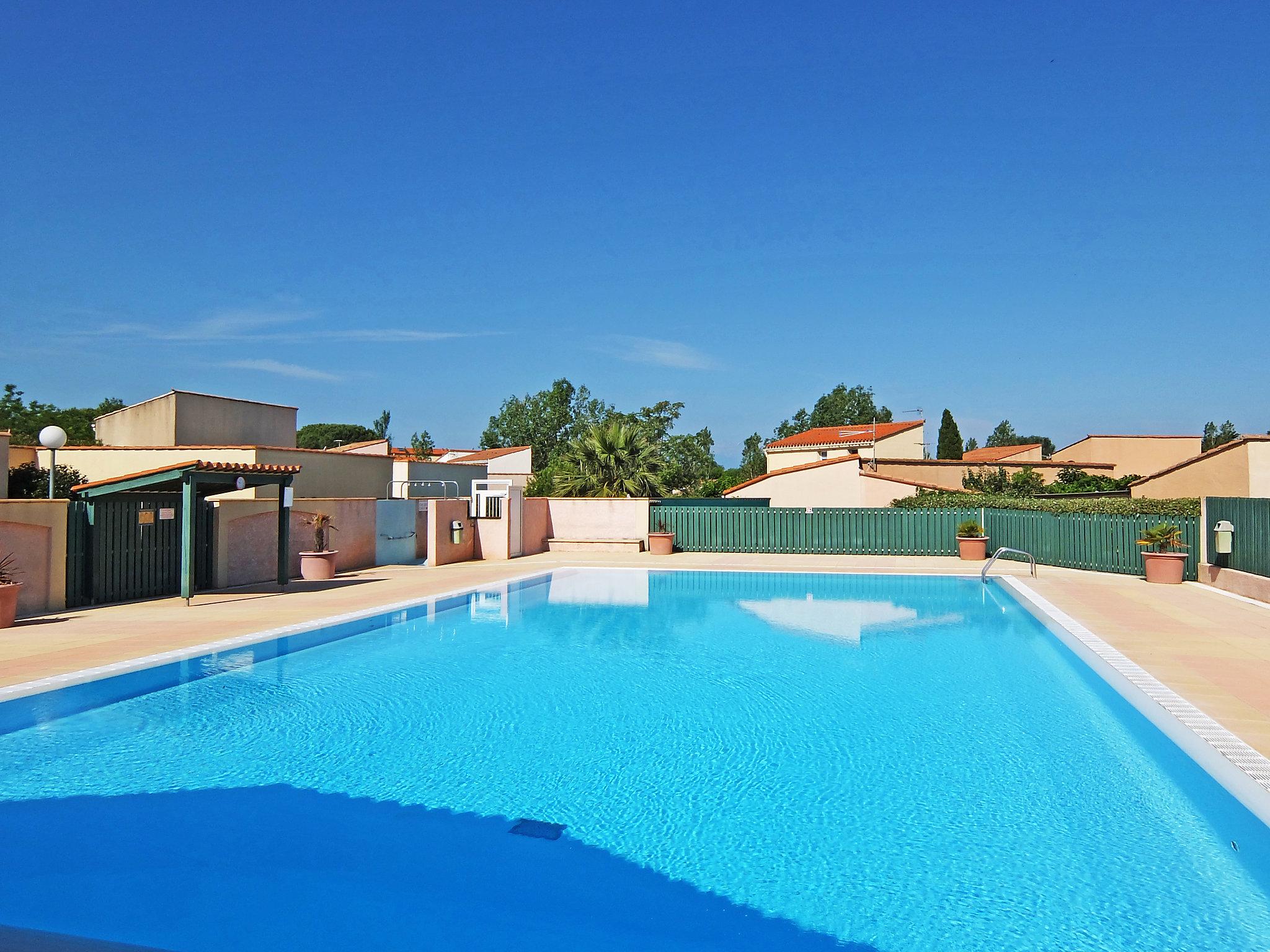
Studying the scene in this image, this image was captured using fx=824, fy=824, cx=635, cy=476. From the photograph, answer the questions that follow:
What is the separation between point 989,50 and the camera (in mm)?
14992

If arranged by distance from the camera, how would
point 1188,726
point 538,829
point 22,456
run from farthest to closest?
point 22,456
point 1188,726
point 538,829

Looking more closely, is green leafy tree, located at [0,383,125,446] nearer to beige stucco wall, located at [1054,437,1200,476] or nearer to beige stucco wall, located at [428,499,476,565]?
beige stucco wall, located at [428,499,476,565]

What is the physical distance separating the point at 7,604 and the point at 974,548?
19.7 m

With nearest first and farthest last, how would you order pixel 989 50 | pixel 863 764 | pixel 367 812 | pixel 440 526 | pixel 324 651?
pixel 367 812 → pixel 863 764 → pixel 324 651 → pixel 989 50 → pixel 440 526

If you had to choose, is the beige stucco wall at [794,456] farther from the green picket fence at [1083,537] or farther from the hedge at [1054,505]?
the green picket fence at [1083,537]

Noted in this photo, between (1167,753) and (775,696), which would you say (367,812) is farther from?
(1167,753)

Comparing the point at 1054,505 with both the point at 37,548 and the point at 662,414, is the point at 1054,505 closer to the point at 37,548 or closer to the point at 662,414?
the point at 37,548

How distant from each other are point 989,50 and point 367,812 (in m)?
16.1

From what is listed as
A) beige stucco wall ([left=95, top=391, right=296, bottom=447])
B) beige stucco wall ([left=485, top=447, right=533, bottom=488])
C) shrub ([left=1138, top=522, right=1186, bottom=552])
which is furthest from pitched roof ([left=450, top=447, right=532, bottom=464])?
shrub ([left=1138, top=522, right=1186, bottom=552])

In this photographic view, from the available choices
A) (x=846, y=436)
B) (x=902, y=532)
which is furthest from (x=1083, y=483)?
(x=846, y=436)

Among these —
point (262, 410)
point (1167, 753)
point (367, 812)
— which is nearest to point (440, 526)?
point (262, 410)

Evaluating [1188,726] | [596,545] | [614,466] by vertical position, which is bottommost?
[1188,726]

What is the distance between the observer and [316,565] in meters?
16.9

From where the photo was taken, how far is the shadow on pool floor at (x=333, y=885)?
3.92 m
